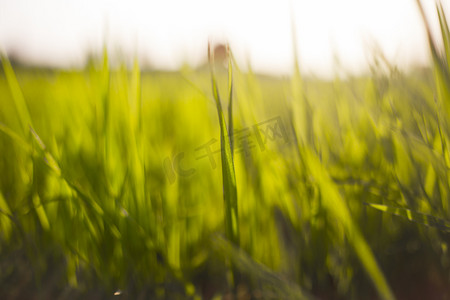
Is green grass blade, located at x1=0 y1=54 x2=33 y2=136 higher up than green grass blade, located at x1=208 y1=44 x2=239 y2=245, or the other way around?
green grass blade, located at x1=0 y1=54 x2=33 y2=136

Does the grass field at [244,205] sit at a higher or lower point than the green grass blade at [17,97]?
lower

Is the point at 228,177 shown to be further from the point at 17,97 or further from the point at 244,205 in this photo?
the point at 17,97

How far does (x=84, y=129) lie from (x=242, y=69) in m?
0.27

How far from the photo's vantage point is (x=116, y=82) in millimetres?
443

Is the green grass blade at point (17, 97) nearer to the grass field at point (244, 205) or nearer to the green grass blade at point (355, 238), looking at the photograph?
the grass field at point (244, 205)

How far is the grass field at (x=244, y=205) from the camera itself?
0.34 metres

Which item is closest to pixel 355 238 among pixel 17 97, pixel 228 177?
pixel 228 177

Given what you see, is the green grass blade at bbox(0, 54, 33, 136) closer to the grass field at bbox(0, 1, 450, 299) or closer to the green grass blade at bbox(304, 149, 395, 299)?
the grass field at bbox(0, 1, 450, 299)

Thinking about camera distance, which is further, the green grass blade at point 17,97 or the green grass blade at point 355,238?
the green grass blade at point 17,97

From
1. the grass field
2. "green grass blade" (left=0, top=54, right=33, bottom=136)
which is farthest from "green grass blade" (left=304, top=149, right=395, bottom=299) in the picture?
"green grass blade" (left=0, top=54, right=33, bottom=136)

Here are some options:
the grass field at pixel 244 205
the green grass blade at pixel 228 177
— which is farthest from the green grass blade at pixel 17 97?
the green grass blade at pixel 228 177

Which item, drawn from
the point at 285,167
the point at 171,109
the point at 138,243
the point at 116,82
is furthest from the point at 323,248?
the point at 171,109

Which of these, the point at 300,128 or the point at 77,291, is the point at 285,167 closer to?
the point at 300,128

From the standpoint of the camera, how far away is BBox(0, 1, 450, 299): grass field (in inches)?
13.2
